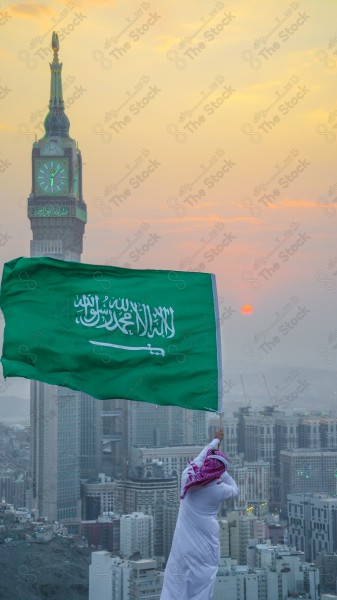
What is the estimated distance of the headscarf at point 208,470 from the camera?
1.96 m

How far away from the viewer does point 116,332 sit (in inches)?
84.2

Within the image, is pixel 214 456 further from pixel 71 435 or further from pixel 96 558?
pixel 71 435

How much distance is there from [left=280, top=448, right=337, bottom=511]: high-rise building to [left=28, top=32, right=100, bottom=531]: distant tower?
11.2ft

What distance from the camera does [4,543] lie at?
13422 millimetres

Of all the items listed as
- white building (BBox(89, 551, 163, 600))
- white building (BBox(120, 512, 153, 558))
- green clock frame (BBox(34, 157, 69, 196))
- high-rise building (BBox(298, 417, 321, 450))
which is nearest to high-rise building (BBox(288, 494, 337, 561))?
white building (BBox(120, 512, 153, 558))

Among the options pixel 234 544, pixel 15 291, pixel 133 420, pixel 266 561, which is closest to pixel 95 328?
pixel 15 291

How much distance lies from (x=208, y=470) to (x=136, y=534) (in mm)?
11486

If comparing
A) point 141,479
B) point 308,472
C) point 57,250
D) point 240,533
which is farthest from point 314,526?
point 57,250

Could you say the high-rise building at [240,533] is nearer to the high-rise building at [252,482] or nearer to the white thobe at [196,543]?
the high-rise building at [252,482]

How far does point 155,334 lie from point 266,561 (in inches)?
403

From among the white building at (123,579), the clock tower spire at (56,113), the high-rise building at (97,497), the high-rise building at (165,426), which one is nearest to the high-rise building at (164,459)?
the high-rise building at (165,426)

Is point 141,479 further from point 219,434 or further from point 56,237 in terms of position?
point 219,434

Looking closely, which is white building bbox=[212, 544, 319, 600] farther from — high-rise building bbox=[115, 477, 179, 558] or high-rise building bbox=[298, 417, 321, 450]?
high-rise building bbox=[298, 417, 321, 450]

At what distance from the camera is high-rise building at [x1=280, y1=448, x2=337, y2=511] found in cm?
1781
